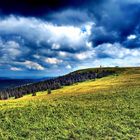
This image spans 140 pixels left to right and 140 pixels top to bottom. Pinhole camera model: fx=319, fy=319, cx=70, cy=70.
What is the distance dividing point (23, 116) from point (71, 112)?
7.34 m

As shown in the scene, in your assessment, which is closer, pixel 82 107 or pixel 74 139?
pixel 74 139

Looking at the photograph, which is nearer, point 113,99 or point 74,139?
point 74,139

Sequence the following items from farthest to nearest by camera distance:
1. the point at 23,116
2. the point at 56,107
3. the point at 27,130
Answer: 1. the point at 56,107
2. the point at 23,116
3. the point at 27,130

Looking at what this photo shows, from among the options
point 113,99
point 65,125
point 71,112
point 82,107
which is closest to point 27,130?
point 65,125

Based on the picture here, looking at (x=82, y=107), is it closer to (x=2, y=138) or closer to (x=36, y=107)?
(x=36, y=107)

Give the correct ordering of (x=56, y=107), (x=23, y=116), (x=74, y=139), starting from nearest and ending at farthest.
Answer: (x=74, y=139) < (x=23, y=116) < (x=56, y=107)

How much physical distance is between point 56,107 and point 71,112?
11.7 feet

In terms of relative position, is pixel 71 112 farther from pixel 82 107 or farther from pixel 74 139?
pixel 74 139

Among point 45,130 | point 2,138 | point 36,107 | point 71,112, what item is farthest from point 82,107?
point 2,138

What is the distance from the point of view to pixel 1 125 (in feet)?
145

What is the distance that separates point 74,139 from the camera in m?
Answer: 38.4

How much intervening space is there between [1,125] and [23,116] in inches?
178

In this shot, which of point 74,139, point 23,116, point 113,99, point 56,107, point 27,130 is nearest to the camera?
point 74,139

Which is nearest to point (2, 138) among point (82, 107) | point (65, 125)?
point (65, 125)
